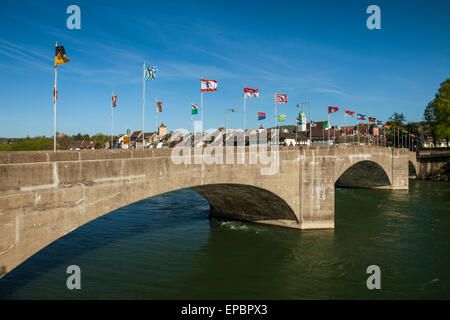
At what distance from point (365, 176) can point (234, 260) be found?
40.2 meters

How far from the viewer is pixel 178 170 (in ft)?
57.6

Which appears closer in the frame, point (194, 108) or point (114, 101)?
point (114, 101)

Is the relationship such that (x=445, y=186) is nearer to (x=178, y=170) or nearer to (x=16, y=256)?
(x=178, y=170)

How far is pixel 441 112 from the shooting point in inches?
2689

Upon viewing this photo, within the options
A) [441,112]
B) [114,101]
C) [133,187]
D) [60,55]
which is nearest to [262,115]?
[114,101]

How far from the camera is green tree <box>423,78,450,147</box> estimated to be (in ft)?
222

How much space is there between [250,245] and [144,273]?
812 centimetres

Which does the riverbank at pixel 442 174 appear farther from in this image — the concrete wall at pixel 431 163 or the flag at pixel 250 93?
the flag at pixel 250 93

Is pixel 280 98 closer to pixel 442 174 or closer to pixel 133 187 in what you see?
pixel 133 187

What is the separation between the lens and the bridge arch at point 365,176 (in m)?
50.1

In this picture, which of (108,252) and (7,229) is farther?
(108,252)

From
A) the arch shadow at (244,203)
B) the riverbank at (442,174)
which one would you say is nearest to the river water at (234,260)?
the arch shadow at (244,203)
